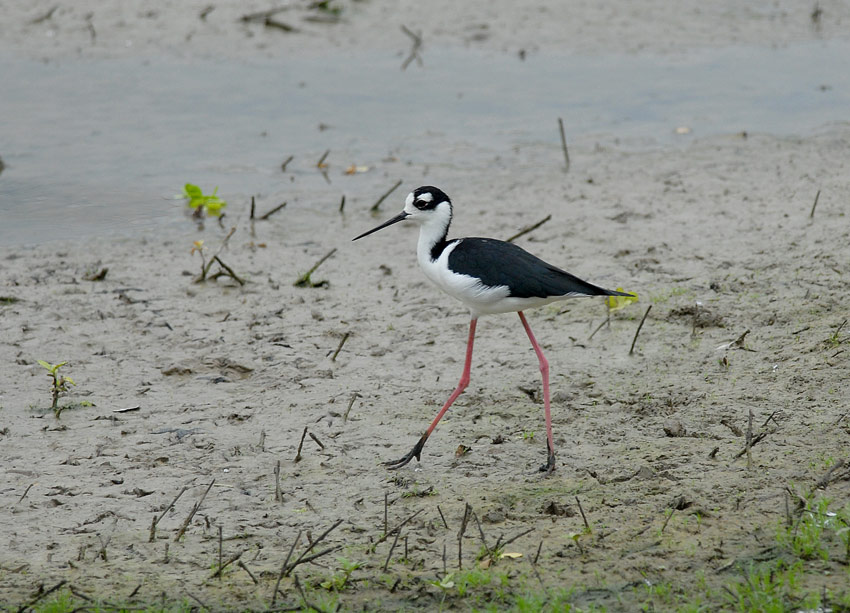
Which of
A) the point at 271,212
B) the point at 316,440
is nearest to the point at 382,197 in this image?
the point at 271,212

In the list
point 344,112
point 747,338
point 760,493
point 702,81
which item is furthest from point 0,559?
point 702,81

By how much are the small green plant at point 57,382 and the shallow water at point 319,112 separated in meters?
2.12

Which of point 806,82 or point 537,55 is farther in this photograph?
point 537,55

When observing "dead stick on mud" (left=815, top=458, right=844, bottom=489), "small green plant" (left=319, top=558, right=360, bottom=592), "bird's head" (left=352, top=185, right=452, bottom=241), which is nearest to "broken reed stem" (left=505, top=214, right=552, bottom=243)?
"bird's head" (left=352, top=185, right=452, bottom=241)

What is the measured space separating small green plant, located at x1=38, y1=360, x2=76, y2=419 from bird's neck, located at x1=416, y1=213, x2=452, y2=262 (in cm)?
177

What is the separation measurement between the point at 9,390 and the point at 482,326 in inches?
101

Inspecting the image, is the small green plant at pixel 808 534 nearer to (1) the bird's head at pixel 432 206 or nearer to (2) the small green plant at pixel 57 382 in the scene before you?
(1) the bird's head at pixel 432 206

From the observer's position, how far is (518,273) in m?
4.64

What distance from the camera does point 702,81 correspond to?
31.5 ft

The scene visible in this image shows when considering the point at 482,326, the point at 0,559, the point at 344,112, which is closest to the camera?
the point at 0,559

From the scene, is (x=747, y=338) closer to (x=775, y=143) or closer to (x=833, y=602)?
(x=833, y=602)

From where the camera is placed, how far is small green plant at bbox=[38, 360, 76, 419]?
5020 mm

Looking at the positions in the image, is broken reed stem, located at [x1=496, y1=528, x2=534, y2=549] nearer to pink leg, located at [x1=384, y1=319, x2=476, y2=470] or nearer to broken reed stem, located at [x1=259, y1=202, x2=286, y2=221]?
pink leg, located at [x1=384, y1=319, x2=476, y2=470]

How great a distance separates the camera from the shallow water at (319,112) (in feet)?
26.2
